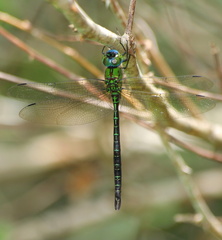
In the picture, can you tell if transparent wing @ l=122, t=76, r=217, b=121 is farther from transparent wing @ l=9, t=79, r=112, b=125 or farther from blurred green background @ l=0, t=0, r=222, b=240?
blurred green background @ l=0, t=0, r=222, b=240

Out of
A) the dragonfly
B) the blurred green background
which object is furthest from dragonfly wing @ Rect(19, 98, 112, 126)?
the blurred green background

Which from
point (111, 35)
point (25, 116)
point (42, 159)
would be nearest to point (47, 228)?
point (42, 159)

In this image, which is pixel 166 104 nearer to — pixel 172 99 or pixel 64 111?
pixel 172 99

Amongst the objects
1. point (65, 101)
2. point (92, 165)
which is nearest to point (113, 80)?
point (65, 101)

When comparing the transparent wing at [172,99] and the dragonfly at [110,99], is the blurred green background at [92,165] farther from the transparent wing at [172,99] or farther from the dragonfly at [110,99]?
the transparent wing at [172,99]

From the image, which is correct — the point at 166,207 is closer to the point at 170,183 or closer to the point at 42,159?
the point at 170,183

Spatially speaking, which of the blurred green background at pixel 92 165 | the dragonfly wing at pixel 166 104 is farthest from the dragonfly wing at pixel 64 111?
the blurred green background at pixel 92 165
